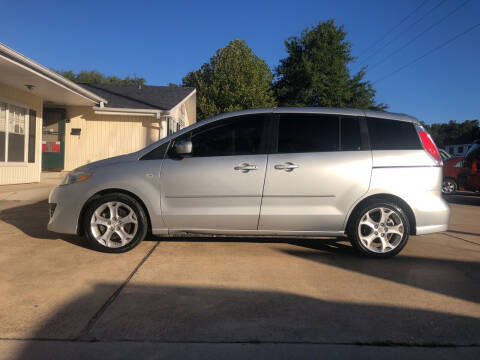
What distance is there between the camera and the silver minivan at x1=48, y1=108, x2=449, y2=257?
439 centimetres

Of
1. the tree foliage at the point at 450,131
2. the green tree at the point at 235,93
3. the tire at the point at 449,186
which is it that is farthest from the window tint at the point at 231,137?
the tree foliage at the point at 450,131

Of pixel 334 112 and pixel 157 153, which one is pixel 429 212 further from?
pixel 157 153

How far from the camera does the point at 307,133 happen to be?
454 cm

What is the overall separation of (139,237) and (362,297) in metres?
2.55

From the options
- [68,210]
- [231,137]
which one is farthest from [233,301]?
[68,210]

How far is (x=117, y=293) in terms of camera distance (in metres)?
3.31

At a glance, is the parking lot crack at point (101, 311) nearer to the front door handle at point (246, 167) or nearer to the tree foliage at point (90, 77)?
the front door handle at point (246, 167)

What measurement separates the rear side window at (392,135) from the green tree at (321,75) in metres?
29.5

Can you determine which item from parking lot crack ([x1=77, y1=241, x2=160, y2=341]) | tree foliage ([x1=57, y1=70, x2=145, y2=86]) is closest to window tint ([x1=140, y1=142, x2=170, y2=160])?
parking lot crack ([x1=77, y1=241, x2=160, y2=341])

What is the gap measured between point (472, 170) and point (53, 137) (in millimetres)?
14422

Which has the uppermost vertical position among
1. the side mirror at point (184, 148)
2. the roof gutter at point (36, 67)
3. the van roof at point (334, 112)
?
the roof gutter at point (36, 67)

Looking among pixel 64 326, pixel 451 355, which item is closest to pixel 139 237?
pixel 64 326

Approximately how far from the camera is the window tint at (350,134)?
4492mm

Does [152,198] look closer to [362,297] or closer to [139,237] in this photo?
[139,237]
